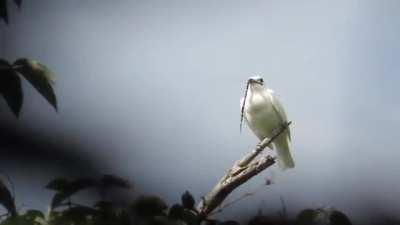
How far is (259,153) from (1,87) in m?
0.87

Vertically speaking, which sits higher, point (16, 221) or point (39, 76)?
point (39, 76)

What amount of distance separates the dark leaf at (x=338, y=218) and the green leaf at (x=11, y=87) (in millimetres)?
308

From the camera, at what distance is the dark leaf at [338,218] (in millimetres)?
613

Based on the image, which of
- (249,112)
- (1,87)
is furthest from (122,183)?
(249,112)

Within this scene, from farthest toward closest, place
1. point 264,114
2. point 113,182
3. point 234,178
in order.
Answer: point 264,114
point 234,178
point 113,182

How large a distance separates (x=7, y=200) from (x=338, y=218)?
31 centimetres

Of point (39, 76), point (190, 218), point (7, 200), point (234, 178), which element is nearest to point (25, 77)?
point (39, 76)

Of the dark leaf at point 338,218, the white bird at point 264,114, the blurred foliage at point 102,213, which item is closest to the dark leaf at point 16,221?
the blurred foliage at point 102,213

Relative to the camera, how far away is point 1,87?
65 centimetres

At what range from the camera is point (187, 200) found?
746mm

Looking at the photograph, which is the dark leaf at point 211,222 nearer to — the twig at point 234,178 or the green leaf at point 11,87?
the twig at point 234,178

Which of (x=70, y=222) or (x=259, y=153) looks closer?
(x=70, y=222)

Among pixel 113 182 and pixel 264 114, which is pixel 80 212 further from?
pixel 264 114

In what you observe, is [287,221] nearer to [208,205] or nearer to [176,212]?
[176,212]
